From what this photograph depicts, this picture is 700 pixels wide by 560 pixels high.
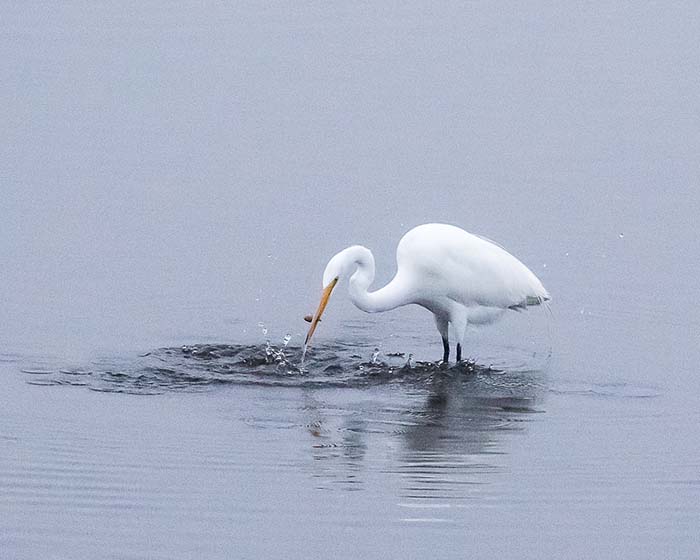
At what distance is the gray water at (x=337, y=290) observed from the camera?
Answer: 23.8 feet

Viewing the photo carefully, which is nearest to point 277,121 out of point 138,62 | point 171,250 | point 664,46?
point 138,62

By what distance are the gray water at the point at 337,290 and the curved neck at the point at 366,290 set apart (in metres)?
0.35

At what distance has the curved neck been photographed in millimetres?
10023

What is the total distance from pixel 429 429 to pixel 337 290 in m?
3.66

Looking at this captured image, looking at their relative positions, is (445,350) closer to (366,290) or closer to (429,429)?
(366,290)

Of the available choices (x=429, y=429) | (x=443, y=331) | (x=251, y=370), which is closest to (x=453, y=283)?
(x=443, y=331)

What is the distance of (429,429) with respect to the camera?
8805 millimetres

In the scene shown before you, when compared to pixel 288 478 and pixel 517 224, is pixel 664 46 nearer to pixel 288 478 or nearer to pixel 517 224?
pixel 517 224

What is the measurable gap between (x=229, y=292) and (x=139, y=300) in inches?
29.0

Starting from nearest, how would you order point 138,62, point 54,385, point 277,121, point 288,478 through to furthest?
1. point 288,478
2. point 54,385
3. point 277,121
4. point 138,62

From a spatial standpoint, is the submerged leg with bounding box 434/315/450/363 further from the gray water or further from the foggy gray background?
the foggy gray background

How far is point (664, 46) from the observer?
67.6ft

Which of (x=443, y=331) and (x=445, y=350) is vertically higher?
(x=443, y=331)

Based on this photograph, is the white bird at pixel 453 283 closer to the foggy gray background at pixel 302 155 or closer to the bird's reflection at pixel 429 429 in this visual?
the bird's reflection at pixel 429 429
